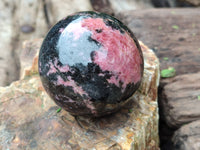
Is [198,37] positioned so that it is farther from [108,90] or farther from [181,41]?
[108,90]

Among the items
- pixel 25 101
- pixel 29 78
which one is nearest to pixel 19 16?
pixel 29 78

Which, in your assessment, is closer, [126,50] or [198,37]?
[126,50]

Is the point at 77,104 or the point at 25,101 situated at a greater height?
→ the point at 77,104

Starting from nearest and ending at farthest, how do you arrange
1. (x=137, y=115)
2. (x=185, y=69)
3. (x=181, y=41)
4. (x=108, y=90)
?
(x=108, y=90), (x=137, y=115), (x=185, y=69), (x=181, y=41)

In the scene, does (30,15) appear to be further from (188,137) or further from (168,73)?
(188,137)

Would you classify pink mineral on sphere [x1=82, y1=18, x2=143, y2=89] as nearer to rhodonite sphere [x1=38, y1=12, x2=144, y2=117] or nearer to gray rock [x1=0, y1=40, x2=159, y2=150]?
rhodonite sphere [x1=38, y1=12, x2=144, y2=117]

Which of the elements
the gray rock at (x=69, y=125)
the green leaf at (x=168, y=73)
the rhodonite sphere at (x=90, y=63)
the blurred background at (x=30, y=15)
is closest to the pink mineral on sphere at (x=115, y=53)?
the rhodonite sphere at (x=90, y=63)

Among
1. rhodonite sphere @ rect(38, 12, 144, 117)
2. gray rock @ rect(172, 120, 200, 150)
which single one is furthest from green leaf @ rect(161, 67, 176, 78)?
rhodonite sphere @ rect(38, 12, 144, 117)

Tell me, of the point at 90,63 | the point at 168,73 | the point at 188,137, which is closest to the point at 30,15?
the point at 168,73
